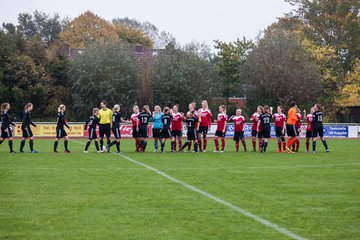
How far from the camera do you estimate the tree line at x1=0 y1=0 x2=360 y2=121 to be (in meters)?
58.8

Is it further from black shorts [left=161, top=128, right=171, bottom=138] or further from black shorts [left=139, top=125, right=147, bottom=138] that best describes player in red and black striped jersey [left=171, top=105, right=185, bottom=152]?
black shorts [left=139, top=125, right=147, bottom=138]

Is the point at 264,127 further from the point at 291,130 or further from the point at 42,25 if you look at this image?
the point at 42,25

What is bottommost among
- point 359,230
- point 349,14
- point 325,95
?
point 359,230

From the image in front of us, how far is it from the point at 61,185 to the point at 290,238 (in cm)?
724

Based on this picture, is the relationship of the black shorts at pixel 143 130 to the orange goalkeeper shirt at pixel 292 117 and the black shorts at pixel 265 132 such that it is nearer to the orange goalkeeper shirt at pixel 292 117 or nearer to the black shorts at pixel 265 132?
the black shorts at pixel 265 132

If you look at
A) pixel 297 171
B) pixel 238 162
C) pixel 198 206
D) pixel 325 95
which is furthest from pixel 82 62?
pixel 198 206

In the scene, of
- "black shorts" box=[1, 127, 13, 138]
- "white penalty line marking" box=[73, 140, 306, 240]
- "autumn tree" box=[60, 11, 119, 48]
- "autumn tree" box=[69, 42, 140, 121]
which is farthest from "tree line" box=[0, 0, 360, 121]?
"white penalty line marking" box=[73, 140, 306, 240]

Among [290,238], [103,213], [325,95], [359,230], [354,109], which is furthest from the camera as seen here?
[354,109]

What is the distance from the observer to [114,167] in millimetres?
19188

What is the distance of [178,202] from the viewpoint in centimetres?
1145

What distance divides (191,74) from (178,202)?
49.3 meters

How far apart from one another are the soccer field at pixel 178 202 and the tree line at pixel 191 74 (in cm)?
4000

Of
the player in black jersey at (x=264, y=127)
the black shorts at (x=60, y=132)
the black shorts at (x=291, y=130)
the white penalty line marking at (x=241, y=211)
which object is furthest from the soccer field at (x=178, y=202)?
the player in black jersey at (x=264, y=127)

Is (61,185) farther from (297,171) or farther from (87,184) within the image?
(297,171)
